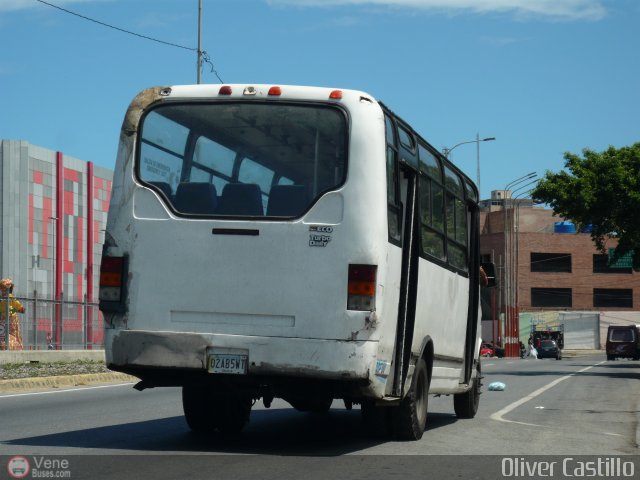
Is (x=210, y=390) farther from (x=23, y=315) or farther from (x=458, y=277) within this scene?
(x=23, y=315)

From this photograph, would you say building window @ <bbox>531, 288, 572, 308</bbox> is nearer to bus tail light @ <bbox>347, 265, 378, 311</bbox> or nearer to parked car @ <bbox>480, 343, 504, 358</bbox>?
parked car @ <bbox>480, 343, 504, 358</bbox>

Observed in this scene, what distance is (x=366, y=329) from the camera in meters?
9.49

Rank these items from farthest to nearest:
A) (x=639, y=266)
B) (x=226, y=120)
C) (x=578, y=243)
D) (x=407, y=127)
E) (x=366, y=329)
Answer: (x=578, y=243), (x=639, y=266), (x=407, y=127), (x=226, y=120), (x=366, y=329)

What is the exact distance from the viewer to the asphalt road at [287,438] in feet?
30.0

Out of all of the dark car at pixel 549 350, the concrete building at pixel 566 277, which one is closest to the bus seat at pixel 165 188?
the dark car at pixel 549 350

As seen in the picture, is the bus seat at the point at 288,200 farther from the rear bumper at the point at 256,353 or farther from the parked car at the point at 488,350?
the parked car at the point at 488,350

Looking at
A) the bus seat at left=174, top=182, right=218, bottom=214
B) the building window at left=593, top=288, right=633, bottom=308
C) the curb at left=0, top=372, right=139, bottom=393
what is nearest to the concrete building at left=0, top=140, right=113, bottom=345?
the building window at left=593, top=288, right=633, bottom=308

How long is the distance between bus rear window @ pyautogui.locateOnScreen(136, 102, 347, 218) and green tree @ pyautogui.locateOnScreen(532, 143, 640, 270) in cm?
2907

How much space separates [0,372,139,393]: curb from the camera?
20453 millimetres

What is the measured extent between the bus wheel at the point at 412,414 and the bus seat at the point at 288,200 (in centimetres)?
238

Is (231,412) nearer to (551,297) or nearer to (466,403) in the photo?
(466,403)

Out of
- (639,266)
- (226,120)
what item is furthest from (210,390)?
(639,266)

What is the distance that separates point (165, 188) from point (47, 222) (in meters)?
74.8

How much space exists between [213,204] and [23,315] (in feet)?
72.1
